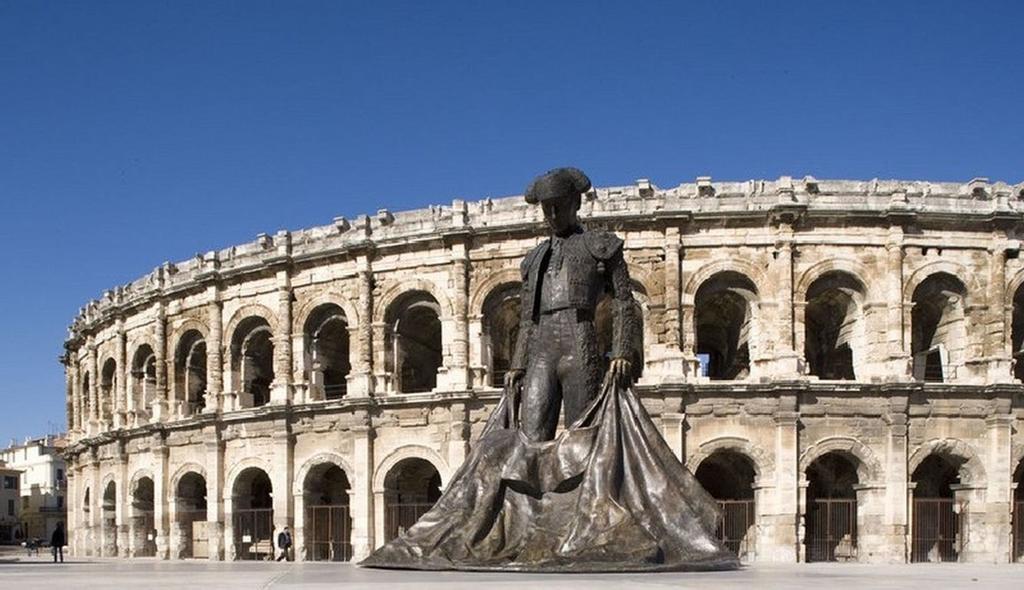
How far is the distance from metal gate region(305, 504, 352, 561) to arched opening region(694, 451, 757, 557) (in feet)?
25.5

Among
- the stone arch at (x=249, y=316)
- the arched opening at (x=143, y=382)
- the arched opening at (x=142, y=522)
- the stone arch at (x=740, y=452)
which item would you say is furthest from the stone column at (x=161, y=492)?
the stone arch at (x=740, y=452)

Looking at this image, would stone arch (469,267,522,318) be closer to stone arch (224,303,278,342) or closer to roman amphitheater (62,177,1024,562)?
roman amphitheater (62,177,1024,562)

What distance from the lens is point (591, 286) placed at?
8156mm

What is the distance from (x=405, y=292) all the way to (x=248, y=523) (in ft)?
22.7

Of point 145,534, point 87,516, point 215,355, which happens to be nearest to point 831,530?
point 215,355

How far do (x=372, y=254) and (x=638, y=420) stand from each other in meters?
19.2

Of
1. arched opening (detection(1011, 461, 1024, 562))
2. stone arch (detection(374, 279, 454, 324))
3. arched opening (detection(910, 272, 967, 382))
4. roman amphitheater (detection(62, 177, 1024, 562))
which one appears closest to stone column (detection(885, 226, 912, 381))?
roman amphitheater (detection(62, 177, 1024, 562))

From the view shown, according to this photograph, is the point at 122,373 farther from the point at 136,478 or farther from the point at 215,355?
the point at 215,355

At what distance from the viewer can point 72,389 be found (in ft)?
127

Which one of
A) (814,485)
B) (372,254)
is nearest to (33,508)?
(372,254)

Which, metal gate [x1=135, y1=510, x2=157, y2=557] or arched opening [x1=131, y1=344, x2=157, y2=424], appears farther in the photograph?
arched opening [x1=131, y1=344, x2=157, y2=424]

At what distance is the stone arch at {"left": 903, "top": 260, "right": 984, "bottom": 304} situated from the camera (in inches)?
960

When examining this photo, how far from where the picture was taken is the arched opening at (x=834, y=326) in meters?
24.9

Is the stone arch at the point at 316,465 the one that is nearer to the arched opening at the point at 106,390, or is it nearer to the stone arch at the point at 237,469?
the stone arch at the point at 237,469
